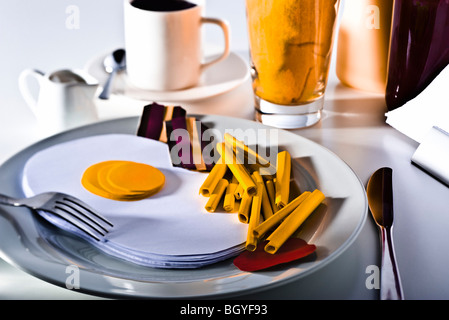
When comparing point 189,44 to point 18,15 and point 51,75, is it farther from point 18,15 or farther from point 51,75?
point 18,15

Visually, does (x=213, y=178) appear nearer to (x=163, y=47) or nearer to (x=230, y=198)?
(x=230, y=198)

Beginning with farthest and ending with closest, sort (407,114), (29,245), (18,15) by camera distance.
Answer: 1. (18,15)
2. (407,114)
3. (29,245)

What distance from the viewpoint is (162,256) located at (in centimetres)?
47

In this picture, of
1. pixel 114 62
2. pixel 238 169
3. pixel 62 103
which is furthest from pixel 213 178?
pixel 114 62

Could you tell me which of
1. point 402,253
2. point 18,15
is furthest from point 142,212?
point 18,15

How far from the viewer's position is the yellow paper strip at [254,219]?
48 cm

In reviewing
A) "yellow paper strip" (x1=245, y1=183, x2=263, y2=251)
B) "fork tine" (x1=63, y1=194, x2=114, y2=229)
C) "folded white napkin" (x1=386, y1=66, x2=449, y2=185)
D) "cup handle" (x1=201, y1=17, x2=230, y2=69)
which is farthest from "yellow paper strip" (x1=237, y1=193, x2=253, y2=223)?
"cup handle" (x1=201, y1=17, x2=230, y2=69)

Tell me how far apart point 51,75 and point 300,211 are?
37cm

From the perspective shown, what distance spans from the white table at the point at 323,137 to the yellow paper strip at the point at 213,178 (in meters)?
0.13

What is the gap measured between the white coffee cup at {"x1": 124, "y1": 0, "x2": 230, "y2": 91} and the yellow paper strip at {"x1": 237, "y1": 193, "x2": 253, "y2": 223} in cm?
30

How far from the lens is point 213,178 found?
0.58 meters

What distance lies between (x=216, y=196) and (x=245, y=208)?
34mm

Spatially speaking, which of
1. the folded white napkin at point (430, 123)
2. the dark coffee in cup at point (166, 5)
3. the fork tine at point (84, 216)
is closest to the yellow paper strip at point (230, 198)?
the fork tine at point (84, 216)

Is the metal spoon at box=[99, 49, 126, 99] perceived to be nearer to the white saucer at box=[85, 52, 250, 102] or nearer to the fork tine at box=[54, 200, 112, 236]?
the white saucer at box=[85, 52, 250, 102]
